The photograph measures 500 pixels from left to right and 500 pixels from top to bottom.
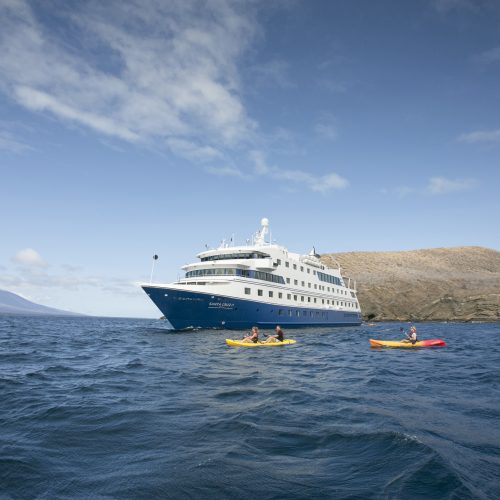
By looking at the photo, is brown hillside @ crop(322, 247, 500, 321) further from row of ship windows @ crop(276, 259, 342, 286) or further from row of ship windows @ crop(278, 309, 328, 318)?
row of ship windows @ crop(278, 309, 328, 318)

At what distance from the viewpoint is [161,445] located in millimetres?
7160

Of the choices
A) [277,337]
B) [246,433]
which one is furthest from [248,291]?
[246,433]

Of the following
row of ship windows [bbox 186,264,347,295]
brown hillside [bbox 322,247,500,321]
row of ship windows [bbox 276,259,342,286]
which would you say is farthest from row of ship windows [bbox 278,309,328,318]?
brown hillside [bbox 322,247,500,321]

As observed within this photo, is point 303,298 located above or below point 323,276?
below

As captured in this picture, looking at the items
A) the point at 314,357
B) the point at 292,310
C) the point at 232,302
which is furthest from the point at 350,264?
the point at 314,357

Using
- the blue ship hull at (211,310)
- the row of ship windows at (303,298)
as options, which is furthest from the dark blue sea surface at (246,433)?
the row of ship windows at (303,298)

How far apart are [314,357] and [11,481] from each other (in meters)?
17.0

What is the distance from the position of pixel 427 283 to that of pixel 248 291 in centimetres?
7159

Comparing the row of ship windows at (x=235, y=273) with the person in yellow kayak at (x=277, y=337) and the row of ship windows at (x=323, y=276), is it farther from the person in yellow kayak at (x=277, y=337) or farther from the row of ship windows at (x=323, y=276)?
the person in yellow kayak at (x=277, y=337)

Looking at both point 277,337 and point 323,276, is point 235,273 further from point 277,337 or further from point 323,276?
point 323,276

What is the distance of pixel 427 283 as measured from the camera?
9200 cm

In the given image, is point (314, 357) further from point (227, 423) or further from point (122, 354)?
point (227, 423)

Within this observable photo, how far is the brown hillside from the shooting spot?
75.7m

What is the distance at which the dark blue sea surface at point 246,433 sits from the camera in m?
5.63
